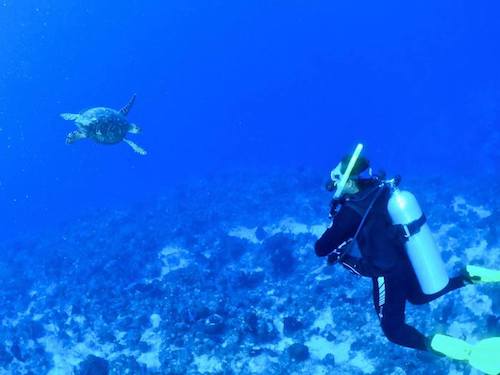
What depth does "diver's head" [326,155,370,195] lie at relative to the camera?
203 inches

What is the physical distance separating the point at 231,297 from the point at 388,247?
1027 cm

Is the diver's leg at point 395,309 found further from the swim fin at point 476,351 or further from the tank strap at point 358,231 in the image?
the tank strap at point 358,231

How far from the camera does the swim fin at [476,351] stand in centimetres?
457

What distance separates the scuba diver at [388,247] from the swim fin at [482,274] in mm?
12

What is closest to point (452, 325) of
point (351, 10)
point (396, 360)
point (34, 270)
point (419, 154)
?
point (396, 360)

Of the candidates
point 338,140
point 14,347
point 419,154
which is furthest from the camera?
point 338,140

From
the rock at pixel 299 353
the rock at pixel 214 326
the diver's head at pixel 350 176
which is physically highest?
the rock at pixel 214 326

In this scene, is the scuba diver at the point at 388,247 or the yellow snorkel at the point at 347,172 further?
the scuba diver at the point at 388,247

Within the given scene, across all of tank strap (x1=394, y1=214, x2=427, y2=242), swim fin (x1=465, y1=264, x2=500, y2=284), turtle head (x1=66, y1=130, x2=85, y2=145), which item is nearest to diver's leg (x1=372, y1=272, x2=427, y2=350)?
tank strap (x1=394, y1=214, x2=427, y2=242)

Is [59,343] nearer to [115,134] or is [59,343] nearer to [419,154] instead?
[115,134]

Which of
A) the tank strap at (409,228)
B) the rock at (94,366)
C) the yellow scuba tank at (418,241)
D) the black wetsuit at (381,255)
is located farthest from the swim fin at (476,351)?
the rock at (94,366)

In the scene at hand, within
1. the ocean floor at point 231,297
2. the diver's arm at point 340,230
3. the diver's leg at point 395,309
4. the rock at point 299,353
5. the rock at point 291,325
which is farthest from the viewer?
the rock at point 291,325

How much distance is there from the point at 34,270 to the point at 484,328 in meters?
20.6

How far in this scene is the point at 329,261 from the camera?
5.25 m
